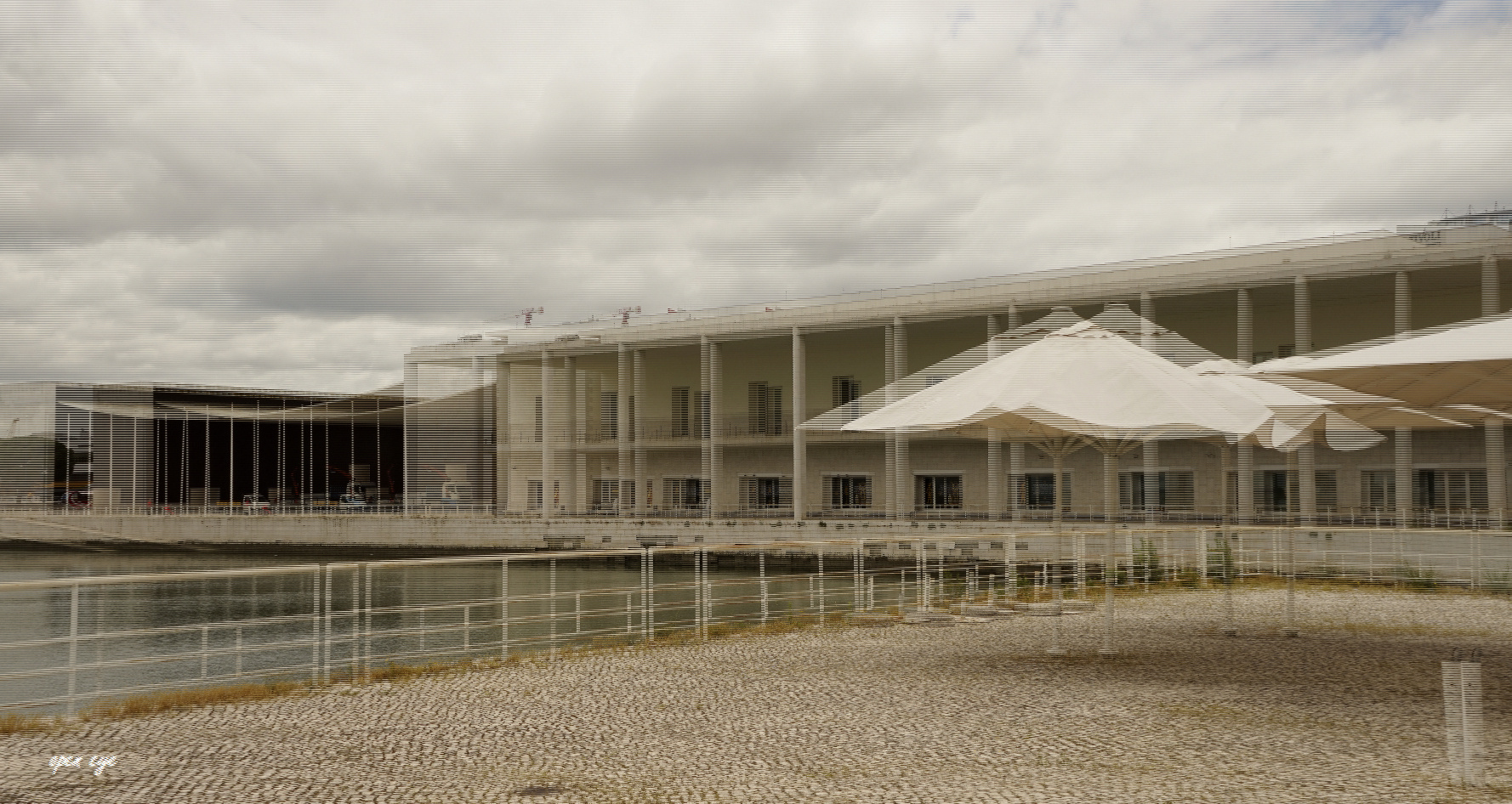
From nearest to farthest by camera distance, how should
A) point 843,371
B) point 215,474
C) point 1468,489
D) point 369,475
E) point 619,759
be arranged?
point 619,759 → point 1468,489 → point 843,371 → point 215,474 → point 369,475

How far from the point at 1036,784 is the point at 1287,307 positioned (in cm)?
3299

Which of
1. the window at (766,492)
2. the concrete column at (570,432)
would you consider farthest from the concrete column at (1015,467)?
the concrete column at (570,432)

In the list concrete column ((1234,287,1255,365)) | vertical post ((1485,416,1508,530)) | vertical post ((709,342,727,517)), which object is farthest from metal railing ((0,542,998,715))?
vertical post ((1485,416,1508,530))

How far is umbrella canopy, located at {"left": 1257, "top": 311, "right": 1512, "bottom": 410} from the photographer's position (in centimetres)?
715

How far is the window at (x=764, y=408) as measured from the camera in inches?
1790

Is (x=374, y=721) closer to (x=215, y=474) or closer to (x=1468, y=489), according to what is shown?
(x=1468, y=489)

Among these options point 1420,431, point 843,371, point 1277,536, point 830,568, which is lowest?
point 830,568

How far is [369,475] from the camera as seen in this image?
74.8 meters

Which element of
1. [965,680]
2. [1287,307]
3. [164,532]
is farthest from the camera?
[164,532]

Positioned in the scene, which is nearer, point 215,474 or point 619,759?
point 619,759

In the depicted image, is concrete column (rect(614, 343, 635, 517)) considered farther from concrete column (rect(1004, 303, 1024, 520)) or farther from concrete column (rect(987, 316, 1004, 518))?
concrete column (rect(1004, 303, 1024, 520))

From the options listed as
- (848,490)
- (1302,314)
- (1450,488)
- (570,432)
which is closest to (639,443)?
(570,432)

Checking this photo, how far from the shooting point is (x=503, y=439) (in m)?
51.3

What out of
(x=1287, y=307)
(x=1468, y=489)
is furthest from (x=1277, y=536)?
(x=1287, y=307)
